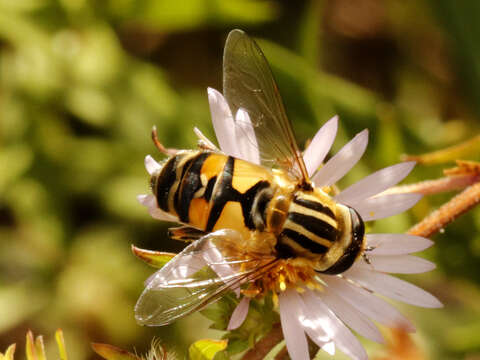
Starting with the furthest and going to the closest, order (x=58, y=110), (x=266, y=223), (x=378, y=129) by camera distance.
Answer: (x=58, y=110), (x=378, y=129), (x=266, y=223)

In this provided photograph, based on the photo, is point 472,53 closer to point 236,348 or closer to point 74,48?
point 74,48

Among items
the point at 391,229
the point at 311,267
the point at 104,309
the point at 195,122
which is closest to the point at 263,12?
the point at 195,122

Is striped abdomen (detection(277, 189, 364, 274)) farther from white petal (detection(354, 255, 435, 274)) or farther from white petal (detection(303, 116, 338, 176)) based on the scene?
white petal (detection(303, 116, 338, 176))

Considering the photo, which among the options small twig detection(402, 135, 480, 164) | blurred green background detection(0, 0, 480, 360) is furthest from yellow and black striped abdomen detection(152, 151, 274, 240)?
blurred green background detection(0, 0, 480, 360)

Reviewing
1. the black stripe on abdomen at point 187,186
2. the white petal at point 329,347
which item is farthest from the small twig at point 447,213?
the black stripe on abdomen at point 187,186

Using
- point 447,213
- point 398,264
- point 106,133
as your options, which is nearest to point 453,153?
point 447,213

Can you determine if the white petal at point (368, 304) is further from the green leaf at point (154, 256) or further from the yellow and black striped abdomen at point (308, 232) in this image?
the green leaf at point (154, 256)
